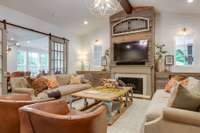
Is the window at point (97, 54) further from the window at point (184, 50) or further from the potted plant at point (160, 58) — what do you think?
the window at point (184, 50)

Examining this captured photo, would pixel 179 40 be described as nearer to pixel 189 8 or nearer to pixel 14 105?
pixel 189 8

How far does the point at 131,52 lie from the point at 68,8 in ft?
8.86

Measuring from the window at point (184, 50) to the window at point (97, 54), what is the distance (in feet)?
10.2

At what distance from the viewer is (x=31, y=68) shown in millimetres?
9039

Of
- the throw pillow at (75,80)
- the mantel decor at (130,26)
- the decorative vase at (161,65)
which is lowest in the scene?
the throw pillow at (75,80)

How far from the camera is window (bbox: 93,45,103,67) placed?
7374 mm

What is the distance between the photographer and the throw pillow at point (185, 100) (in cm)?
196

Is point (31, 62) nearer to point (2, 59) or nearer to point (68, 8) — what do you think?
point (68, 8)

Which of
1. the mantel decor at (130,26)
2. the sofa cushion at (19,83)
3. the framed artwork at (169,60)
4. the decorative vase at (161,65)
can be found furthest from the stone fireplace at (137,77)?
the sofa cushion at (19,83)

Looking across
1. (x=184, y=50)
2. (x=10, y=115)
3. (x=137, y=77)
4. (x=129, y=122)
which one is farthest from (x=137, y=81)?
(x=10, y=115)

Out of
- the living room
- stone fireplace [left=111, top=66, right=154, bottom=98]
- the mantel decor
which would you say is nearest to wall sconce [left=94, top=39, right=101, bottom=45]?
the living room

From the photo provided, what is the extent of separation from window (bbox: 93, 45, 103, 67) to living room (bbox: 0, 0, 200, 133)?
0.05 metres

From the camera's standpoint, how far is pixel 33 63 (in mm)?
9086

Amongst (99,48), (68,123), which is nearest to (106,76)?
(99,48)
